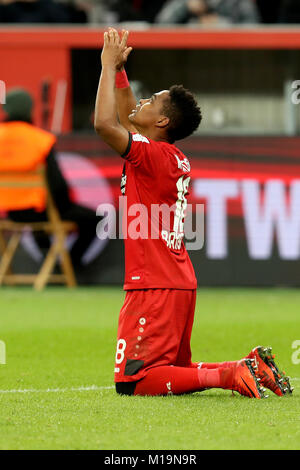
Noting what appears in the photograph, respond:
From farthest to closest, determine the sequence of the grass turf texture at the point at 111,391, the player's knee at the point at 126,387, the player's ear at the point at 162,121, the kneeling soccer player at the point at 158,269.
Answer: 1. the player's ear at the point at 162,121
2. the player's knee at the point at 126,387
3. the kneeling soccer player at the point at 158,269
4. the grass turf texture at the point at 111,391

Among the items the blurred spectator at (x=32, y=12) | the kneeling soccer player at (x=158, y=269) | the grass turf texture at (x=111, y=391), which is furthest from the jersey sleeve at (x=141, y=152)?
the blurred spectator at (x=32, y=12)

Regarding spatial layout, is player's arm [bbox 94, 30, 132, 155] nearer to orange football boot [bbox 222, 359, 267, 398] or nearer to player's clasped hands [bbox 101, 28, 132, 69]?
player's clasped hands [bbox 101, 28, 132, 69]

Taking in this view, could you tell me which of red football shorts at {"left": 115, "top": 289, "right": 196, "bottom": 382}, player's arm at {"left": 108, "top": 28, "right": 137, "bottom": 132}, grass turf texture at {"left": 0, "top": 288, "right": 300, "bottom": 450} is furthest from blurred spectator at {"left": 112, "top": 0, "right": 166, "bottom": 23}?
red football shorts at {"left": 115, "top": 289, "right": 196, "bottom": 382}

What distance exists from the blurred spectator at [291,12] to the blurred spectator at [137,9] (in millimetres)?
1847

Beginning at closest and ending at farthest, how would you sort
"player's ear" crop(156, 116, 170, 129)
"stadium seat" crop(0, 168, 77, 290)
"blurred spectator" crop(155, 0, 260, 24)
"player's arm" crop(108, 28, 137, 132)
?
"player's ear" crop(156, 116, 170, 129)
"player's arm" crop(108, 28, 137, 132)
"stadium seat" crop(0, 168, 77, 290)
"blurred spectator" crop(155, 0, 260, 24)

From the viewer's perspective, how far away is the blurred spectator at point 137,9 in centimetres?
1505

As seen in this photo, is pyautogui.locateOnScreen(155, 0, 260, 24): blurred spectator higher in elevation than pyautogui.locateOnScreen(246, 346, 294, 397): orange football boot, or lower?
higher

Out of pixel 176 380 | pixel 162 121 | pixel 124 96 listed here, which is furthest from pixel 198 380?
pixel 124 96

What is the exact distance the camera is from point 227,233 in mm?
11875

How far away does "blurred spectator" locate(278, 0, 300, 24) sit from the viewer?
14.9 m

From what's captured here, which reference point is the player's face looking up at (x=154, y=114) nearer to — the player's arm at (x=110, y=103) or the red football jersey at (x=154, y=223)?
the red football jersey at (x=154, y=223)

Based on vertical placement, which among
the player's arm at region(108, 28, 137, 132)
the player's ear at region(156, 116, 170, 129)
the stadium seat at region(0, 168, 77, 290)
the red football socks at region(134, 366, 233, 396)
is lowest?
the stadium seat at region(0, 168, 77, 290)

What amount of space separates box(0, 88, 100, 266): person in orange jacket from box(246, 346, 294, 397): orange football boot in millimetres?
6341

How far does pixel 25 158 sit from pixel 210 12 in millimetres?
4648
